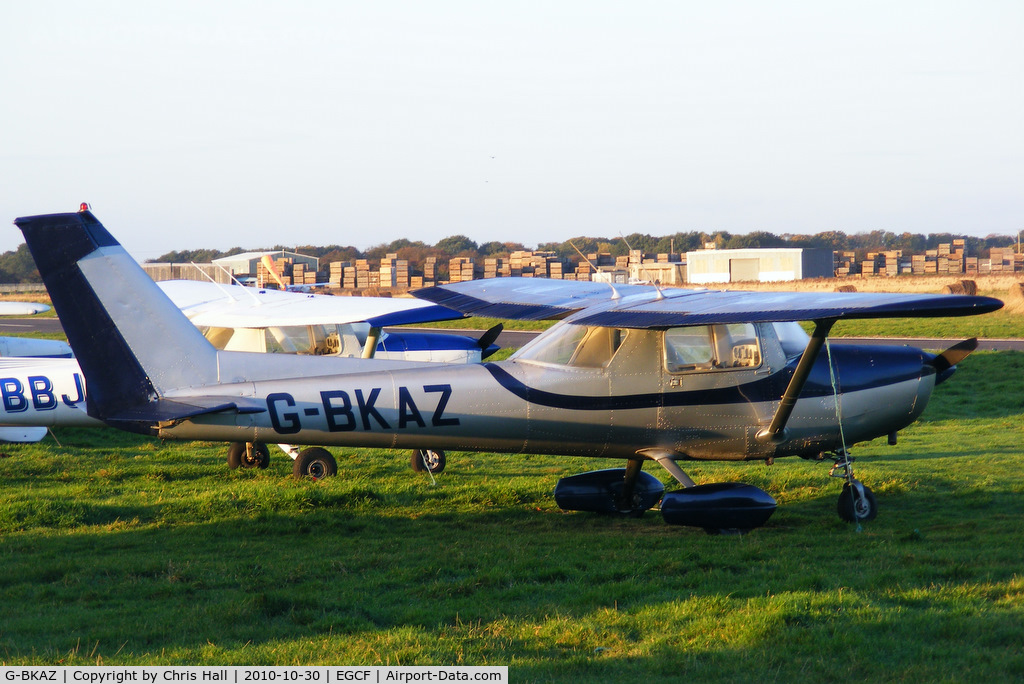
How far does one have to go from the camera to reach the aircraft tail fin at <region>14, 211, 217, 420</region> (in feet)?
25.1

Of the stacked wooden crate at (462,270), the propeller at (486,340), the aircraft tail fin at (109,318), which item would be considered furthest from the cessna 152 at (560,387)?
the stacked wooden crate at (462,270)

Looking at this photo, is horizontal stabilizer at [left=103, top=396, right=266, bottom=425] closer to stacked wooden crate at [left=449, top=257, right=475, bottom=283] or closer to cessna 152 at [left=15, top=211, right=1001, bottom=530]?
cessna 152 at [left=15, top=211, right=1001, bottom=530]

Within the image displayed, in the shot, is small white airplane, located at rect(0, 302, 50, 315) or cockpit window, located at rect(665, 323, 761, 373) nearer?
cockpit window, located at rect(665, 323, 761, 373)

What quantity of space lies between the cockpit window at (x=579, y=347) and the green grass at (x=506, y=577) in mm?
1576

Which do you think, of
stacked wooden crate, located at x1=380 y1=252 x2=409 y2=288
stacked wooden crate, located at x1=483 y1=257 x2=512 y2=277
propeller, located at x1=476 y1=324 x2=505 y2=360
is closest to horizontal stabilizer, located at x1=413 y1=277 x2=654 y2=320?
propeller, located at x1=476 y1=324 x2=505 y2=360

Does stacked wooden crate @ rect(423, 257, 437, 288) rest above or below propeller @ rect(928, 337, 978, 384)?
above

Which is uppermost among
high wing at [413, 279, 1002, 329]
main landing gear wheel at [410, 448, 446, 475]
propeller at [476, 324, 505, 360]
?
high wing at [413, 279, 1002, 329]

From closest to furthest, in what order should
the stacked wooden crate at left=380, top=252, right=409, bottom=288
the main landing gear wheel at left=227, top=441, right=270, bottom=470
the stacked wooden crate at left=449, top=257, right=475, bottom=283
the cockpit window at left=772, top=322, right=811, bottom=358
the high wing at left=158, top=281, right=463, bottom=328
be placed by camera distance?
the cockpit window at left=772, top=322, right=811, bottom=358
the main landing gear wheel at left=227, top=441, right=270, bottom=470
the high wing at left=158, top=281, right=463, bottom=328
the stacked wooden crate at left=449, top=257, right=475, bottom=283
the stacked wooden crate at left=380, top=252, right=409, bottom=288

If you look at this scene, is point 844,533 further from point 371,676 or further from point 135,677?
point 135,677

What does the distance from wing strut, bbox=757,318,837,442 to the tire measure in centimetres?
76

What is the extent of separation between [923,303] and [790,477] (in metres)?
3.95

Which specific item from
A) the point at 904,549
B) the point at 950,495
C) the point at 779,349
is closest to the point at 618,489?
the point at 779,349

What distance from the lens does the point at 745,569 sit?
21.8 feet

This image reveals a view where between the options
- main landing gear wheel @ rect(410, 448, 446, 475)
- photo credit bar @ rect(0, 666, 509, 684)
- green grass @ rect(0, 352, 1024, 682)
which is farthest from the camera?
main landing gear wheel @ rect(410, 448, 446, 475)
